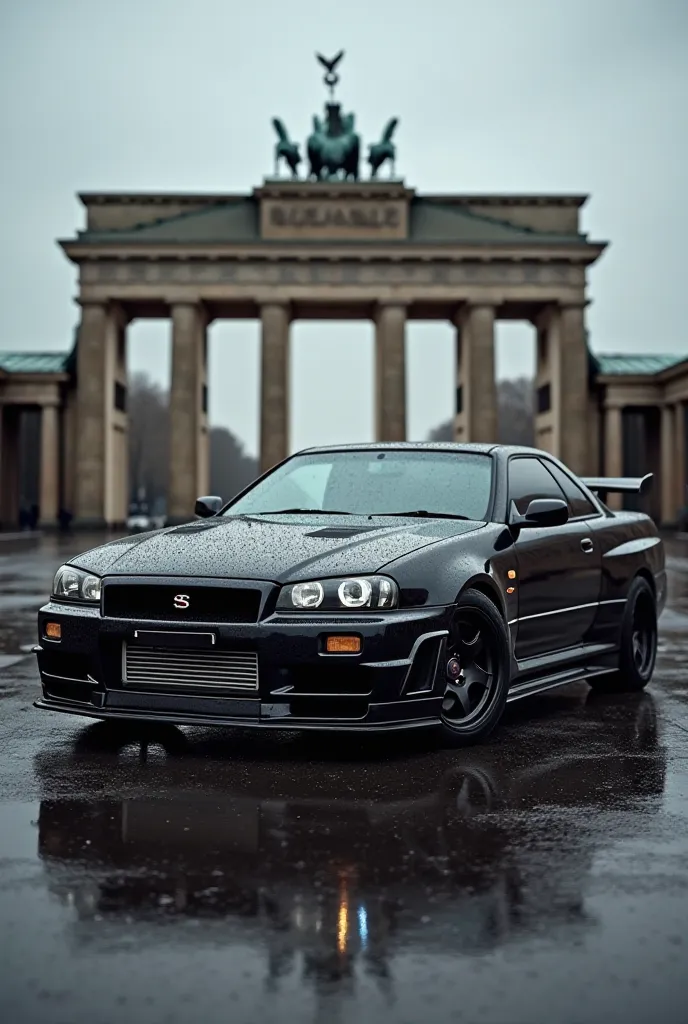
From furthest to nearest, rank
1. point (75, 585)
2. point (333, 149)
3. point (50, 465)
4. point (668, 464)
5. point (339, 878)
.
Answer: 1. point (50, 465)
2. point (333, 149)
3. point (668, 464)
4. point (75, 585)
5. point (339, 878)

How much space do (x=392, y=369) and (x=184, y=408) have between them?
9.76m

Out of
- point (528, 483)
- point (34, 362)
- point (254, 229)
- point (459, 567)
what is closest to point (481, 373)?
point (254, 229)

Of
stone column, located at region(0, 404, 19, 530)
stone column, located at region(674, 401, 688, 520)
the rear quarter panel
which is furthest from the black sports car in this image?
stone column, located at region(0, 404, 19, 530)

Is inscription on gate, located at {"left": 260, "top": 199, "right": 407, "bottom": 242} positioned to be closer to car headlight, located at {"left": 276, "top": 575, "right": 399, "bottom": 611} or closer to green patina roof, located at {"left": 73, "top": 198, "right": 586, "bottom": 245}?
green patina roof, located at {"left": 73, "top": 198, "right": 586, "bottom": 245}

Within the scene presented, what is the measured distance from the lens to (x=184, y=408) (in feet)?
195

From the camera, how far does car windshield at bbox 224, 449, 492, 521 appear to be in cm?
A: 675

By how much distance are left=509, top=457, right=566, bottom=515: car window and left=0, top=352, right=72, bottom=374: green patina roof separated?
56457 mm

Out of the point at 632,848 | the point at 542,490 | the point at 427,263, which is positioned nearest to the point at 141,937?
the point at 632,848

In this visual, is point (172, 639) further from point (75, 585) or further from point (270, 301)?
point (270, 301)

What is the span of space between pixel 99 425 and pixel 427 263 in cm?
1691

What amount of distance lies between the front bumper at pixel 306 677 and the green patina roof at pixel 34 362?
2280 inches

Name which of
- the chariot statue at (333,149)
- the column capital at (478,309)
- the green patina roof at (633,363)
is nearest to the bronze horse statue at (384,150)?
the chariot statue at (333,149)

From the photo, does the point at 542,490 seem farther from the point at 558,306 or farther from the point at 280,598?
the point at 558,306

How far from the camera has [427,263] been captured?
→ 59.3 metres
